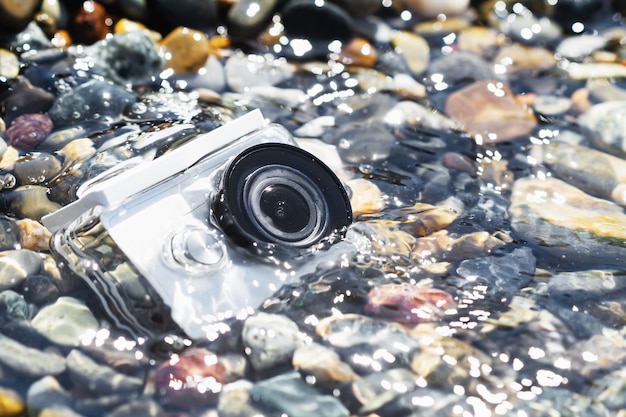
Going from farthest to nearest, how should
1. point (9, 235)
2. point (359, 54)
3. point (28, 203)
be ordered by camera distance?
point (359, 54) → point (28, 203) → point (9, 235)

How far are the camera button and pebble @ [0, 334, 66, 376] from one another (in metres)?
0.52

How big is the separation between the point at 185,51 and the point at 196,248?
2.10 meters

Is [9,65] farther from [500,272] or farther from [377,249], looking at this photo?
[500,272]

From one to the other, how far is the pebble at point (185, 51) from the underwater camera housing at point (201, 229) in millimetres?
1576

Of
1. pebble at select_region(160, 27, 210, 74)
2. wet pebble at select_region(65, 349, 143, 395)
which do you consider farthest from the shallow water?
pebble at select_region(160, 27, 210, 74)

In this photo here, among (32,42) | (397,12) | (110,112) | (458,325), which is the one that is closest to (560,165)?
(458,325)

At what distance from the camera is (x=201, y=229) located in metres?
2.67

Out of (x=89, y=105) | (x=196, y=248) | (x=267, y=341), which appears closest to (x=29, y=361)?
(x=196, y=248)

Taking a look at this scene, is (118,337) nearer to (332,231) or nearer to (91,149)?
(332,231)

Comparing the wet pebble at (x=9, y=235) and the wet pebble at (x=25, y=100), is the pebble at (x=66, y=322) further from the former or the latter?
the wet pebble at (x=25, y=100)

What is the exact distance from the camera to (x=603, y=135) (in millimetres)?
4059

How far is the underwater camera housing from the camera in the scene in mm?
2531

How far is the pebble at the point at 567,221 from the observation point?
10.6 feet

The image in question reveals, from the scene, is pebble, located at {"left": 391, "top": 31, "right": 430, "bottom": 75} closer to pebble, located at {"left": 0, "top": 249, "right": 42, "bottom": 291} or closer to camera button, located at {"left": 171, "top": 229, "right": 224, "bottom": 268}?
camera button, located at {"left": 171, "top": 229, "right": 224, "bottom": 268}
